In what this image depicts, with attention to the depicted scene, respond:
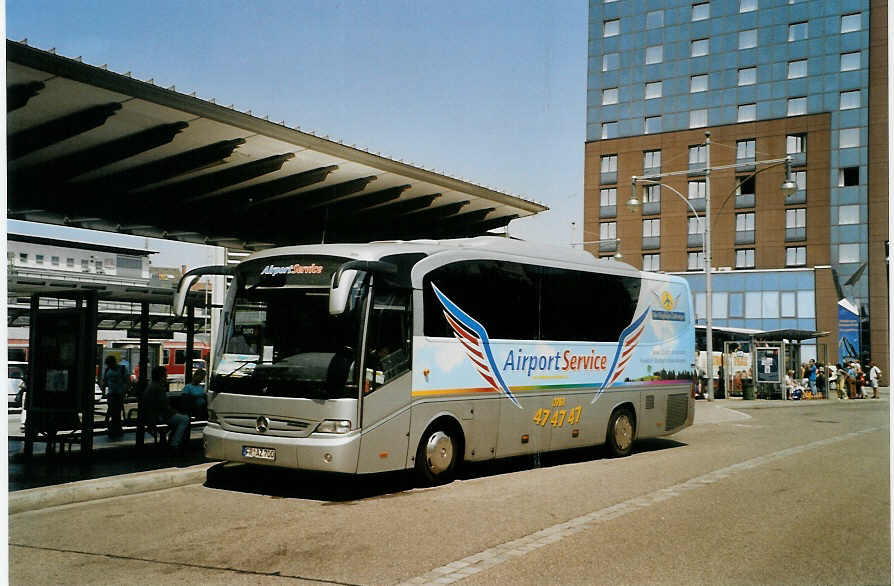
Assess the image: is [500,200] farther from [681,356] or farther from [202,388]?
[202,388]

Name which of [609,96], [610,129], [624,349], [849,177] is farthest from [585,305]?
[609,96]

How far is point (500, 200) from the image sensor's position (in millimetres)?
18703

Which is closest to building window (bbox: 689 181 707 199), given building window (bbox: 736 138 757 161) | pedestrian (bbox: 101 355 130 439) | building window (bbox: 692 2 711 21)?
building window (bbox: 736 138 757 161)

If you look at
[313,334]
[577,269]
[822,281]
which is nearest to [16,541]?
[313,334]

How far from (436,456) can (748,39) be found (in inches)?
2413

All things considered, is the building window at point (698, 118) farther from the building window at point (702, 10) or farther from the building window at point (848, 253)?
the building window at point (848, 253)

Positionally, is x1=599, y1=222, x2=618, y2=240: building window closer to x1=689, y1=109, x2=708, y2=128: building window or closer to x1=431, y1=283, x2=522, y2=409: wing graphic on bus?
x1=689, y1=109, x2=708, y2=128: building window

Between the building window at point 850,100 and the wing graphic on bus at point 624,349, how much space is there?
50.7 meters

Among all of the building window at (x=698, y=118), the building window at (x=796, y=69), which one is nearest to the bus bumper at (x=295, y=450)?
the building window at (x=796, y=69)

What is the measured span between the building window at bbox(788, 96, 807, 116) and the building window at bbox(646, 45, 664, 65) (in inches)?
405

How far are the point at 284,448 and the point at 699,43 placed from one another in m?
63.2

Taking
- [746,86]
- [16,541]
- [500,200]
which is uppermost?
[746,86]

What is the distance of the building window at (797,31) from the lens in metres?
61.4

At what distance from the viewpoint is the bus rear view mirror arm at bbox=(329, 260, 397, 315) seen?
9586 mm
